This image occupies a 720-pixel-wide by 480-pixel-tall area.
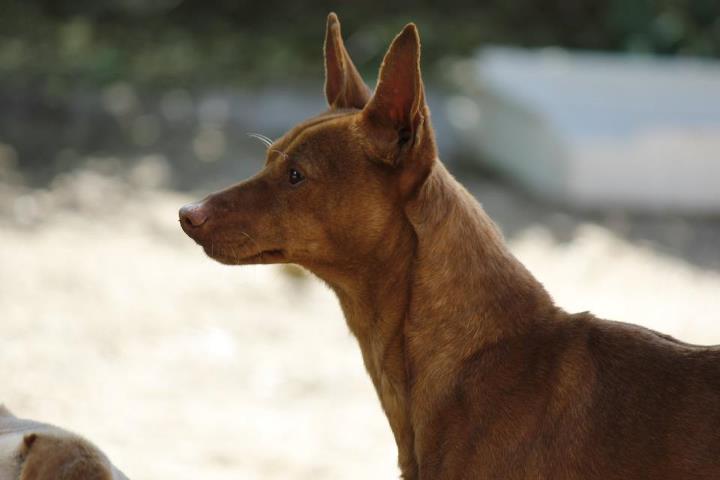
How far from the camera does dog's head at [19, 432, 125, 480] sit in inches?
103

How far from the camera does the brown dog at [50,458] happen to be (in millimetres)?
2611

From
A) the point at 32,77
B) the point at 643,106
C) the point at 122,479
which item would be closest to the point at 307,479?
the point at 122,479

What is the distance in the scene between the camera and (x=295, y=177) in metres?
3.12

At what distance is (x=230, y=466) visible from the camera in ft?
15.8

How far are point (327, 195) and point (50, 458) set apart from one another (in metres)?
1.02

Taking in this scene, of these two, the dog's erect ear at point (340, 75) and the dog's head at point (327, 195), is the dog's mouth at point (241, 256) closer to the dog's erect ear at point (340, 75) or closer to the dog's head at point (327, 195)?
the dog's head at point (327, 195)

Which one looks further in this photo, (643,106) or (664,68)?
(664,68)

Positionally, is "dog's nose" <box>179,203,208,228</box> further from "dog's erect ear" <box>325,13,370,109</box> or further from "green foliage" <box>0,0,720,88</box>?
"green foliage" <box>0,0,720,88</box>

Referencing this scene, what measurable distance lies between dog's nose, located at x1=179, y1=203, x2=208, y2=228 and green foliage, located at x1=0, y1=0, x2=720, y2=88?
873cm

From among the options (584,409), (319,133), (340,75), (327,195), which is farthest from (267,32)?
(584,409)

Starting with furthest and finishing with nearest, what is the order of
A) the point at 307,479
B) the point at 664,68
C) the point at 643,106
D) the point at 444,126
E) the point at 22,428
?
the point at 444,126
the point at 664,68
the point at 643,106
the point at 307,479
the point at 22,428

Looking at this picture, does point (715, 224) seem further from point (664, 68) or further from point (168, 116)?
point (168, 116)

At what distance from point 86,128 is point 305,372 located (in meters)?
5.50

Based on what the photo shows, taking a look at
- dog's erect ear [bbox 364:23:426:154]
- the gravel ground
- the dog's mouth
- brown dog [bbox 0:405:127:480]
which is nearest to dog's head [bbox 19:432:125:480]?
brown dog [bbox 0:405:127:480]
